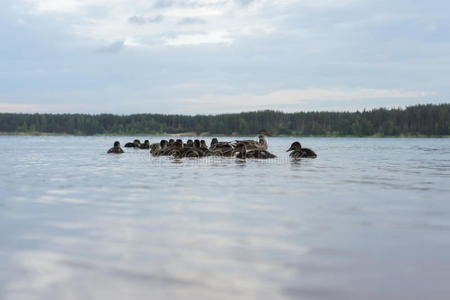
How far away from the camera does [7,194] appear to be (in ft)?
39.5

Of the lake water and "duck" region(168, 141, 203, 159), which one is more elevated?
"duck" region(168, 141, 203, 159)

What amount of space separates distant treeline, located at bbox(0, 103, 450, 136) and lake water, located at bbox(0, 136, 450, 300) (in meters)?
155

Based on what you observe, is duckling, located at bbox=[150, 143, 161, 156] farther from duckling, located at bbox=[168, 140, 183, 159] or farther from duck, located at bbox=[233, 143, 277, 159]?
duck, located at bbox=[233, 143, 277, 159]

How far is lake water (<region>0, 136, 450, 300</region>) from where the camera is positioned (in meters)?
4.92

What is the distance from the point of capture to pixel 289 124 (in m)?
186

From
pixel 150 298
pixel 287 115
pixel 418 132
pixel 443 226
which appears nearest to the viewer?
pixel 150 298

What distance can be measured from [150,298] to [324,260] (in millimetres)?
2360

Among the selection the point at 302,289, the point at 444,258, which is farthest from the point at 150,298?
the point at 444,258

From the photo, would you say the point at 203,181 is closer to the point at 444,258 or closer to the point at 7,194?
the point at 7,194

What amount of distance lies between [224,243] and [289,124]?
596 ft

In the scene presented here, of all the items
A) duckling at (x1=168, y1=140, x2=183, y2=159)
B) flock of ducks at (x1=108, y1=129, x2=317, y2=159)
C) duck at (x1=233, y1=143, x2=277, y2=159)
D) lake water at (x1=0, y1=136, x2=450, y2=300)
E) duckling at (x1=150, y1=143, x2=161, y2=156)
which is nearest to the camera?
lake water at (x1=0, y1=136, x2=450, y2=300)

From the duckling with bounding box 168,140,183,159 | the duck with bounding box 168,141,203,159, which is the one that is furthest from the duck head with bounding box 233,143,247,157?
the duckling with bounding box 168,140,183,159

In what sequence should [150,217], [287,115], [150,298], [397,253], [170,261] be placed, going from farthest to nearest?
1. [287,115]
2. [150,217]
3. [397,253]
4. [170,261]
5. [150,298]

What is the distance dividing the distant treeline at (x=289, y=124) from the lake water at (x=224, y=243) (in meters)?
155
